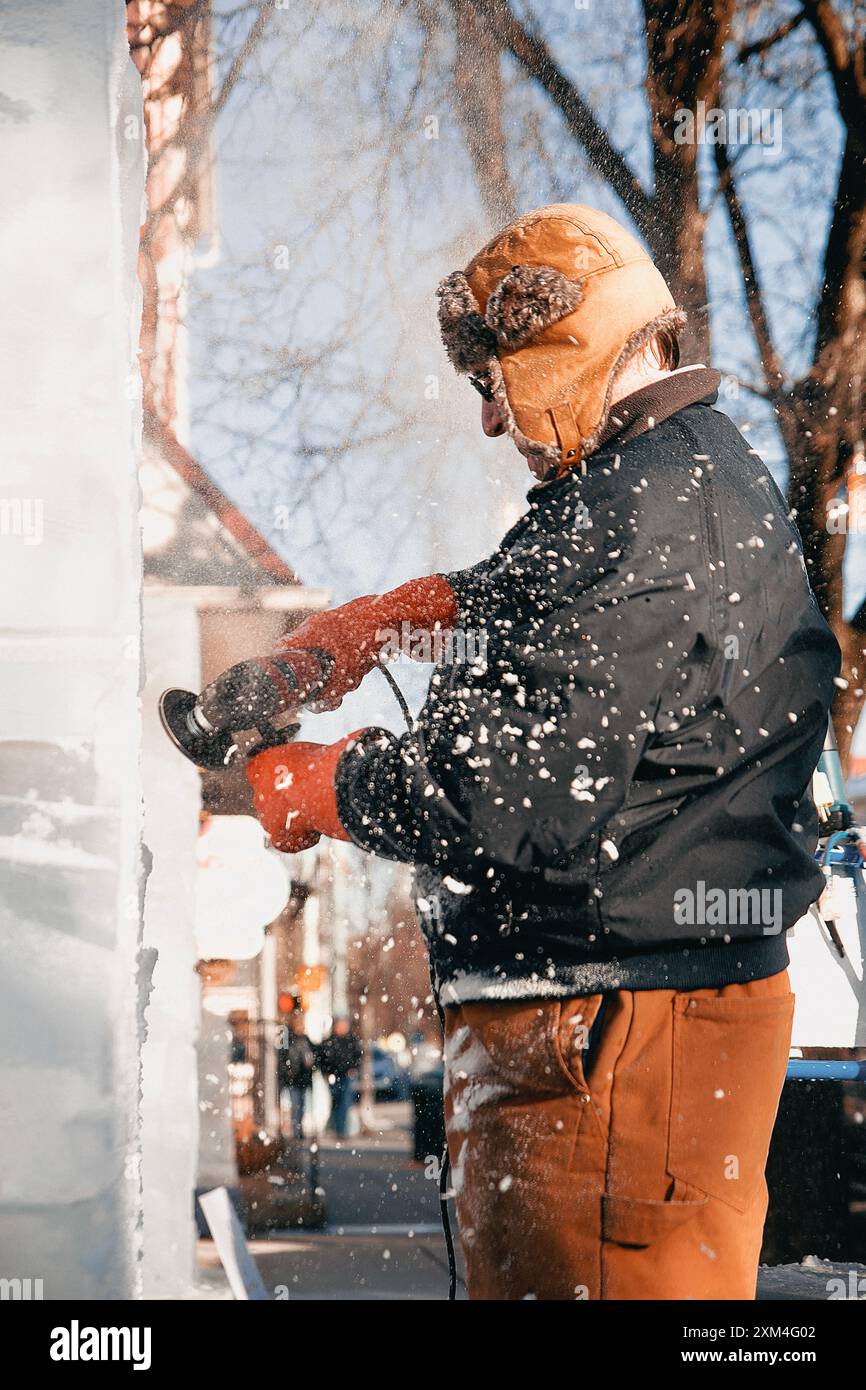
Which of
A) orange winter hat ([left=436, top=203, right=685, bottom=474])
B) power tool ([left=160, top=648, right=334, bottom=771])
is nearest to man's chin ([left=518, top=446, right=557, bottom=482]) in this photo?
orange winter hat ([left=436, top=203, right=685, bottom=474])

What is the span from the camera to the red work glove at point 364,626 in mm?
1804

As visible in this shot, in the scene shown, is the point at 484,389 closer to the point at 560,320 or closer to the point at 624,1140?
the point at 560,320

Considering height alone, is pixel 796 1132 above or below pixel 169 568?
below

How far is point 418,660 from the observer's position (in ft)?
6.24

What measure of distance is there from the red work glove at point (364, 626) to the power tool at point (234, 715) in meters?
0.10

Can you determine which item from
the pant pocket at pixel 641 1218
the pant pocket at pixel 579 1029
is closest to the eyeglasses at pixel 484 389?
the pant pocket at pixel 579 1029

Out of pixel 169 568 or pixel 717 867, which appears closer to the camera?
pixel 717 867

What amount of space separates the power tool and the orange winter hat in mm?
471

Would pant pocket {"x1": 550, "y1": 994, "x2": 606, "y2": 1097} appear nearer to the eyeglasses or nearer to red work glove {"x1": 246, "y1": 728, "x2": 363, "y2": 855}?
red work glove {"x1": 246, "y1": 728, "x2": 363, "y2": 855}

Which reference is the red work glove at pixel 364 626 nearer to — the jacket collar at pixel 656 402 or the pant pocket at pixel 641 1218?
the jacket collar at pixel 656 402

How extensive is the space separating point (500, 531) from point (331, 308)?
53 cm

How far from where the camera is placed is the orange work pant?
4.56 feet

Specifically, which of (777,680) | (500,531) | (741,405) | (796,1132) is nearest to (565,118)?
(741,405)
